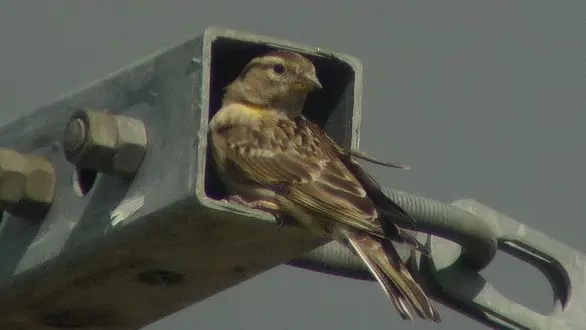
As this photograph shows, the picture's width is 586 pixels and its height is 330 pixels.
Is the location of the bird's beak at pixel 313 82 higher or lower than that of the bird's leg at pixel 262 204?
A: higher

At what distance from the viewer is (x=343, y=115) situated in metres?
6.18

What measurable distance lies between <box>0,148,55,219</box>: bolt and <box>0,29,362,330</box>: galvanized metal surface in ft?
0.14

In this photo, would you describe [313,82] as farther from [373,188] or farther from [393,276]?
[393,276]

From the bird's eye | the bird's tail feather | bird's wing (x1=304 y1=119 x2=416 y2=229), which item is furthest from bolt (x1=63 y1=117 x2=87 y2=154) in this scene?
the bird's eye

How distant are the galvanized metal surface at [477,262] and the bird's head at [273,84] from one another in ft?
3.80

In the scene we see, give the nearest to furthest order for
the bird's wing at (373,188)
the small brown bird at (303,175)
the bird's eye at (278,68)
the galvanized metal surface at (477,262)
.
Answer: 1. the galvanized metal surface at (477,262)
2. the bird's wing at (373,188)
3. the small brown bird at (303,175)
4. the bird's eye at (278,68)

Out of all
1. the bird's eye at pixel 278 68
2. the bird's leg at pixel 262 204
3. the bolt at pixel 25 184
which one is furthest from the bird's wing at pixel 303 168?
the bolt at pixel 25 184

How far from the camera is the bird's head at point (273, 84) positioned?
7.12 m

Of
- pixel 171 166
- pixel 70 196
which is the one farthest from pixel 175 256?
pixel 70 196

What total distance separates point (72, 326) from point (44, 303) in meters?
0.39

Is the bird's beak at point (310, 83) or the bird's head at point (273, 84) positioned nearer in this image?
the bird's beak at point (310, 83)

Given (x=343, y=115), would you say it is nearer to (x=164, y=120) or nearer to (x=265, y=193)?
(x=265, y=193)

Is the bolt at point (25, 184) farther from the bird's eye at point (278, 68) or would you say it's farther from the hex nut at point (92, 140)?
the bird's eye at point (278, 68)

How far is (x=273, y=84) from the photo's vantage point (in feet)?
24.7
